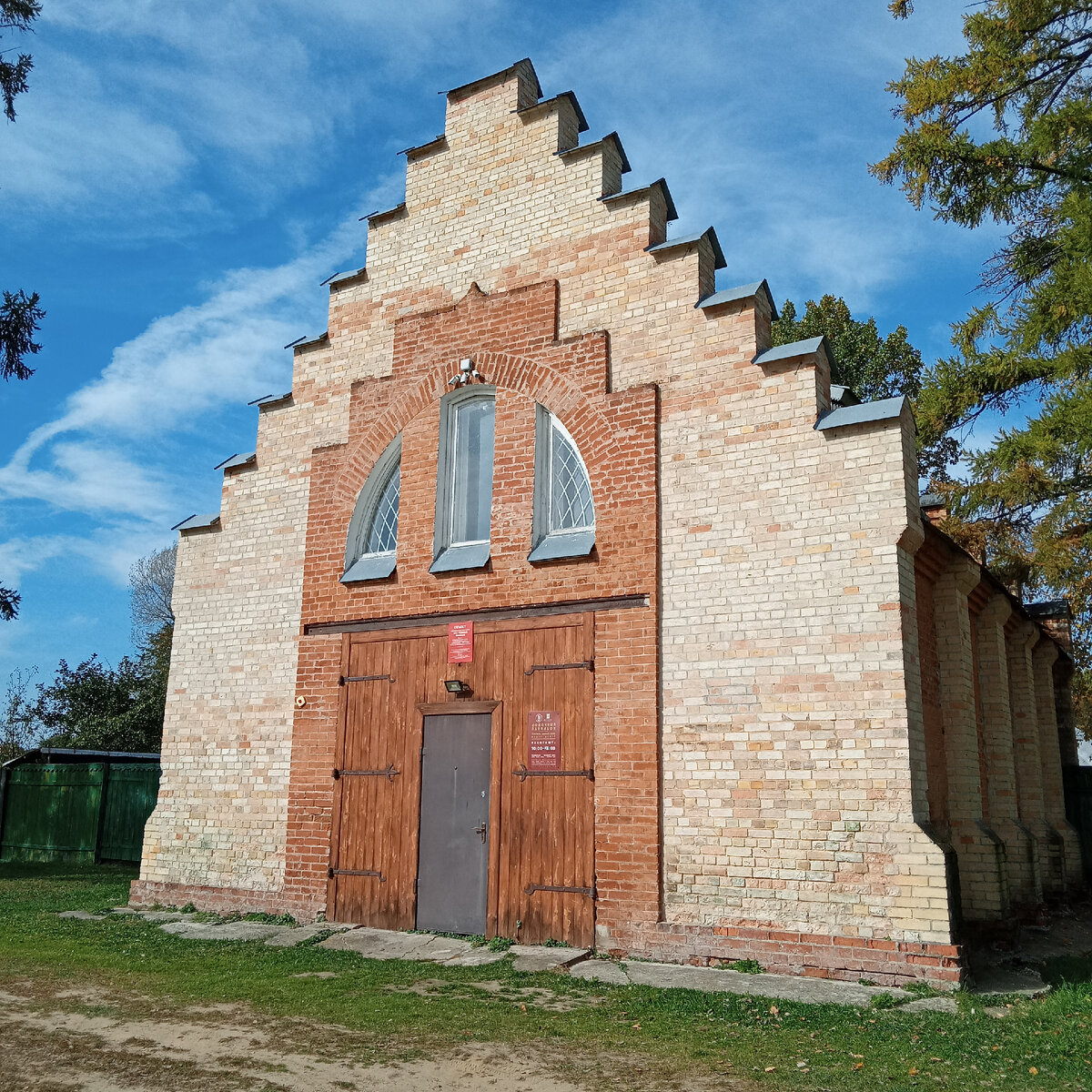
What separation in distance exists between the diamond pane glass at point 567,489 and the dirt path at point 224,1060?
5.03 meters

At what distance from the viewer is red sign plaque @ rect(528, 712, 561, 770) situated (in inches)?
349

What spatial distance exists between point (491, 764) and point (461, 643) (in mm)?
1213

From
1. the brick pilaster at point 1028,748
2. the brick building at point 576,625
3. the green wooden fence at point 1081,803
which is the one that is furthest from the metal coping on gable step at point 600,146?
the green wooden fence at point 1081,803

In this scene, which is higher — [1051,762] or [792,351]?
[792,351]

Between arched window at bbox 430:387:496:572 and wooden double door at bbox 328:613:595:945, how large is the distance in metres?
0.96

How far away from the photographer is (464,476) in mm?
10383

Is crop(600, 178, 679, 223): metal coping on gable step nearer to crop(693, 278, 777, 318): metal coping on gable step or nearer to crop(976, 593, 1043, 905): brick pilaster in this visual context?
crop(693, 278, 777, 318): metal coping on gable step

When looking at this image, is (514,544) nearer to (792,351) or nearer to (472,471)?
(472,471)

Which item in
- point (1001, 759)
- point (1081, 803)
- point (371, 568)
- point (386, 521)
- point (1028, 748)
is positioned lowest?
point (1081, 803)

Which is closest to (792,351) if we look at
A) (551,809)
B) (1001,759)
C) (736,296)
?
(736,296)

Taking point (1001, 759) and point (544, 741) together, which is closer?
point (544, 741)

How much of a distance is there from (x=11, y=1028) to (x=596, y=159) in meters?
8.80

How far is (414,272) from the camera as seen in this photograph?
1104 centimetres

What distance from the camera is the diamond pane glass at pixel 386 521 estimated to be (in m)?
10.7
